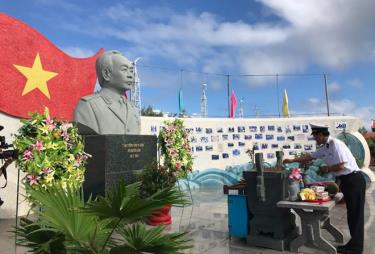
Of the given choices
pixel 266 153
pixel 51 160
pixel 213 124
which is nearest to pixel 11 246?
pixel 51 160

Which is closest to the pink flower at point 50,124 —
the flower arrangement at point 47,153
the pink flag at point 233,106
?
the flower arrangement at point 47,153

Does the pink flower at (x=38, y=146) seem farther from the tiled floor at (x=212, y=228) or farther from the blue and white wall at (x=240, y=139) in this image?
the blue and white wall at (x=240, y=139)

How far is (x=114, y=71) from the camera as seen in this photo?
243 inches

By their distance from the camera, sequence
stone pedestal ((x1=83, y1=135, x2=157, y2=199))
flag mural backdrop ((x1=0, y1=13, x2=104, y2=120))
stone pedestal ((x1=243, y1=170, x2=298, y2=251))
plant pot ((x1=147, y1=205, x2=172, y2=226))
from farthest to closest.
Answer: flag mural backdrop ((x1=0, y1=13, x2=104, y2=120)) → plant pot ((x1=147, y1=205, x2=172, y2=226)) → stone pedestal ((x1=83, y1=135, x2=157, y2=199)) → stone pedestal ((x1=243, y1=170, x2=298, y2=251))

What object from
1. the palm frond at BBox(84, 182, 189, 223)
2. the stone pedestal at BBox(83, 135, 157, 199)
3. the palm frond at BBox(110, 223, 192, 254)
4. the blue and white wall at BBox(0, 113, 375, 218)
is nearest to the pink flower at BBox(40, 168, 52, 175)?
the stone pedestal at BBox(83, 135, 157, 199)

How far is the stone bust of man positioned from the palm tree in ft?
12.7

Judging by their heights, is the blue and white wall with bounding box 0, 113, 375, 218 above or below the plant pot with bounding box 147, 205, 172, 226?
above

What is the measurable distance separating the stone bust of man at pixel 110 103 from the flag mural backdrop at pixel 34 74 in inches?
91.8

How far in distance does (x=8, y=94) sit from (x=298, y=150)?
9689mm

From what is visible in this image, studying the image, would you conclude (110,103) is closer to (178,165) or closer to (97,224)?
(178,165)

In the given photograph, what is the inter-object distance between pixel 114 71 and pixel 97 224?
4622 millimetres

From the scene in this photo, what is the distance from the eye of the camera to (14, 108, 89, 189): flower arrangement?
370cm

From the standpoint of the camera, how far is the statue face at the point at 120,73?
20.2ft

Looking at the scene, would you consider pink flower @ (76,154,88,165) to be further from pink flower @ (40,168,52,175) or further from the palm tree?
the palm tree
